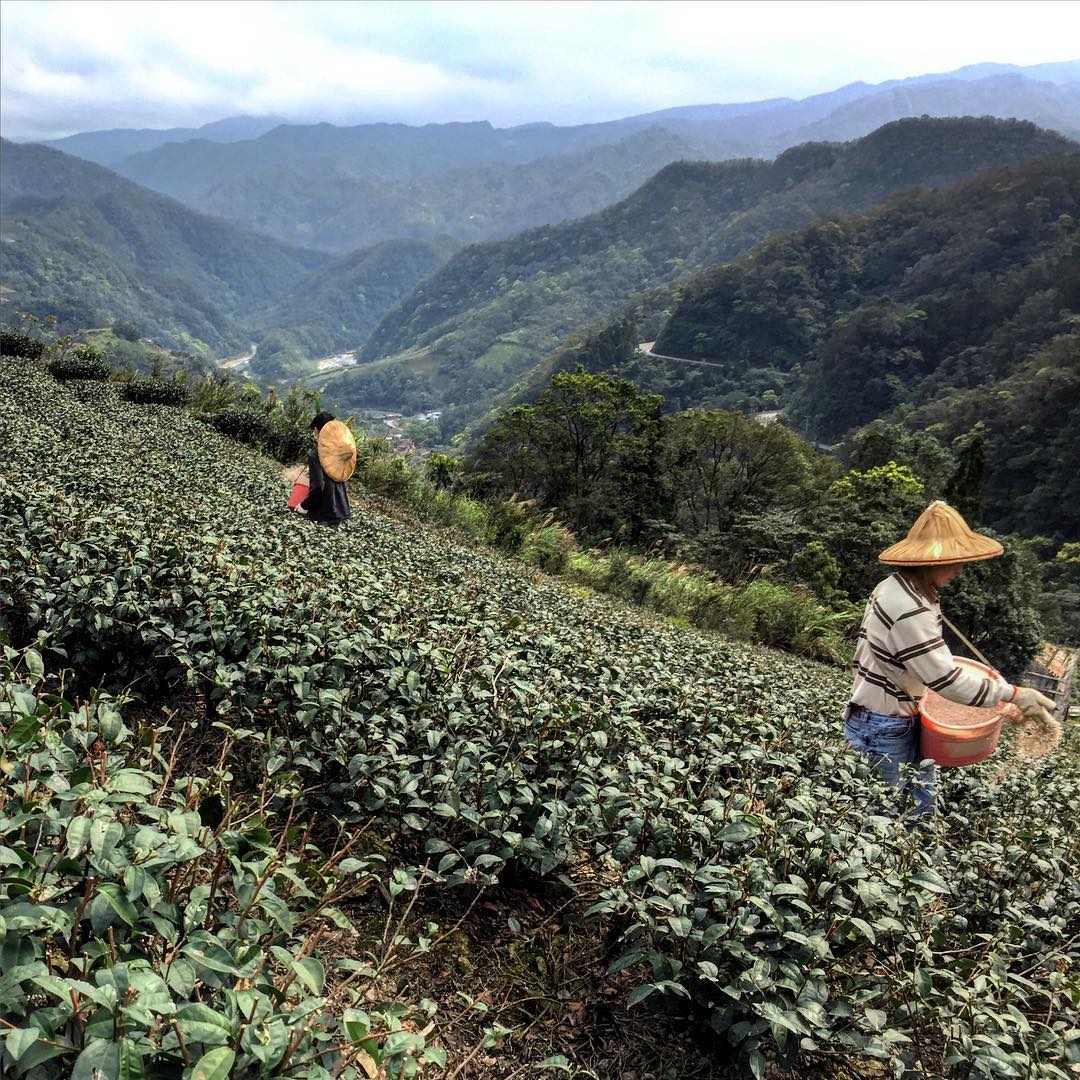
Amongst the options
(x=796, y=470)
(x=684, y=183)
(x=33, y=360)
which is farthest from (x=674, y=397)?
(x=684, y=183)

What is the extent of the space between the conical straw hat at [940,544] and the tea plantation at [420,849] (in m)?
0.91

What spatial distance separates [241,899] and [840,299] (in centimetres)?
9587

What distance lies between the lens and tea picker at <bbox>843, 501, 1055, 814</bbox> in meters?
2.94

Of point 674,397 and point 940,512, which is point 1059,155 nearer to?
point 674,397

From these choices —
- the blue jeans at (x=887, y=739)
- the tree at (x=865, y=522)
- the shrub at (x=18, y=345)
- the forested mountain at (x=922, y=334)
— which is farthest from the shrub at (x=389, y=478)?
the forested mountain at (x=922, y=334)

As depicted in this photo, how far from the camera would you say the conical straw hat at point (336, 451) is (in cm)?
693

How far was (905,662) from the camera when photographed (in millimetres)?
3045

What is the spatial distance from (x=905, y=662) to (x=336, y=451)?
5.50 metres

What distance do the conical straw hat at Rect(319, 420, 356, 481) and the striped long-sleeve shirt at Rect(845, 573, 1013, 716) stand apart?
511cm

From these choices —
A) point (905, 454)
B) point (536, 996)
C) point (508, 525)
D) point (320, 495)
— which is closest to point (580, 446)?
point (508, 525)

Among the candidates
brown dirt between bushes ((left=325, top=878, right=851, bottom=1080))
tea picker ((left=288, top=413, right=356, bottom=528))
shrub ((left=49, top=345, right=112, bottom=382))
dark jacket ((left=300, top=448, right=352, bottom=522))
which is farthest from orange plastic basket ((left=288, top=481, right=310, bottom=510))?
shrub ((left=49, top=345, right=112, bottom=382))

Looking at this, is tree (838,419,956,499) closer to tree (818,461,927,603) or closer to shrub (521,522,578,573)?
tree (818,461,927,603)

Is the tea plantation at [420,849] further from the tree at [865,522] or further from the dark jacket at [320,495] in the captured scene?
the tree at [865,522]

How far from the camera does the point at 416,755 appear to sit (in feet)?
7.56
